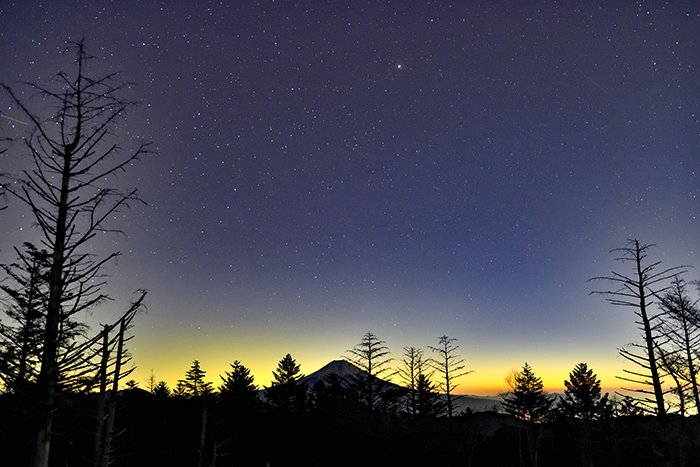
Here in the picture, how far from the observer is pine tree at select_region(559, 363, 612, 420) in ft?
163

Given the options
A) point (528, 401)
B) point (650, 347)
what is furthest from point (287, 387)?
point (650, 347)

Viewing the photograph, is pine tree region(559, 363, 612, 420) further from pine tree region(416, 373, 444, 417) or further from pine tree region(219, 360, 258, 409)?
pine tree region(219, 360, 258, 409)

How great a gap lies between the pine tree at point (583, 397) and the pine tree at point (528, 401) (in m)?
3.24

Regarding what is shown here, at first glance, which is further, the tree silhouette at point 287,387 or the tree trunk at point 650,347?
the tree silhouette at point 287,387

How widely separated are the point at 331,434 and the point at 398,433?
15.9 feet

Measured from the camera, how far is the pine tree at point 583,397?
163 feet

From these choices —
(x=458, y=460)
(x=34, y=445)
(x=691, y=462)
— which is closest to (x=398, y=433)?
(x=458, y=460)

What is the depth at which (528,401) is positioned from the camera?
2216 inches

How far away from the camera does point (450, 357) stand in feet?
158

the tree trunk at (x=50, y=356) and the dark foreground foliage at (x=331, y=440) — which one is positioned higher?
the tree trunk at (x=50, y=356)

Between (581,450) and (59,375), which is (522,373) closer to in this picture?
(581,450)

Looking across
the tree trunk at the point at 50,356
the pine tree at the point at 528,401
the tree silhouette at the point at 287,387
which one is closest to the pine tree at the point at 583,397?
the pine tree at the point at 528,401

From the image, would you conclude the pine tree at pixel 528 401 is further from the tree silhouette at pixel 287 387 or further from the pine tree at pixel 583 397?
the tree silhouette at pixel 287 387

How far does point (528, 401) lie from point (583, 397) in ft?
22.2
